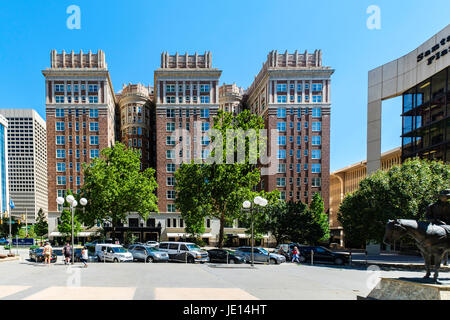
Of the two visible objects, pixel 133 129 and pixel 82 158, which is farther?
pixel 133 129

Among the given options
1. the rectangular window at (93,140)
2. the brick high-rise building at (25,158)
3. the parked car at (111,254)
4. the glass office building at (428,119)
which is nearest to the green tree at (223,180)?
the parked car at (111,254)

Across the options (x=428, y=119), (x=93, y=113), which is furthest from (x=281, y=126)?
(x=93, y=113)

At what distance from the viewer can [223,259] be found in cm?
2456

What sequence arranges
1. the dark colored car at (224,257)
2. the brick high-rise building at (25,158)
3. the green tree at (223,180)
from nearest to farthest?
the dark colored car at (224,257)
the green tree at (223,180)
the brick high-rise building at (25,158)

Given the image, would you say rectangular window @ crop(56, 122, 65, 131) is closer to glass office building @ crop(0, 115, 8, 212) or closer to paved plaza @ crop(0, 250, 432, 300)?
paved plaza @ crop(0, 250, 432, 300)

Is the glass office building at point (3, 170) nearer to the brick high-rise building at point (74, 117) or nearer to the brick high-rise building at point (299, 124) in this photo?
the brick high-rise building at point (74, 117)

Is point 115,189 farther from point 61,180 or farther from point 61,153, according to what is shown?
point 61,153

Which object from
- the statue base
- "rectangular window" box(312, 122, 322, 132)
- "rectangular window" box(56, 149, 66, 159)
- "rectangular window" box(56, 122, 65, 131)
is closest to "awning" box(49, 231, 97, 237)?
"rectangular window" box(56, 149, 66, 159)

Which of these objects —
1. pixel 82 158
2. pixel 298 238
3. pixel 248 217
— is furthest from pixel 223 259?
pixel 82 158

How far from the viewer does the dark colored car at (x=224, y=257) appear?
2402 centimetres

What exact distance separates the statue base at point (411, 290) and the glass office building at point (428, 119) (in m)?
35.3

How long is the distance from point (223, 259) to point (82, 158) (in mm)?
45941
